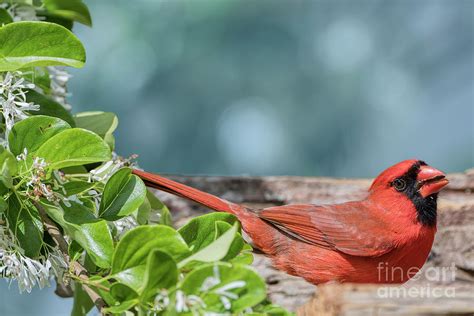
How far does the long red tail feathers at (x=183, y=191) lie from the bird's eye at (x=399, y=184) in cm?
37

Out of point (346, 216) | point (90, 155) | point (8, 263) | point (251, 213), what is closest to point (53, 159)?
point (90, 155)

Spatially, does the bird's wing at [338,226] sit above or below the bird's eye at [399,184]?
below

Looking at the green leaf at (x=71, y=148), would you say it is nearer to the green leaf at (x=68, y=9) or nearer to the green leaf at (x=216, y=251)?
the green leaf at (x=216, y=251)

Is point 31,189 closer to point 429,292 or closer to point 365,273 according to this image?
point 429,292

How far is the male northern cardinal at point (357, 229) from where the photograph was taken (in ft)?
5.43

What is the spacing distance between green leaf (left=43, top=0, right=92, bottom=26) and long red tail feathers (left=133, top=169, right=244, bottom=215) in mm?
370

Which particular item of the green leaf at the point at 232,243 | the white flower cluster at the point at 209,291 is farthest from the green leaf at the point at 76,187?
the white flower cluster at the point at 209,291

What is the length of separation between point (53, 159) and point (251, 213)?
2.48 feet

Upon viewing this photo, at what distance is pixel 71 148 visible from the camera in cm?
111

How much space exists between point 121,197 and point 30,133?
169 millimetres

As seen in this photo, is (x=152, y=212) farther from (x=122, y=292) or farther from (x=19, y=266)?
(x=122, y=292)

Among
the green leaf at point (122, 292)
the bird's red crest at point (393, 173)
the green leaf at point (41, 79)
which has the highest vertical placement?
the green leaf at point (41, 79)

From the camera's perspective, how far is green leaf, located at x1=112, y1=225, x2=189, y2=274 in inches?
37.5

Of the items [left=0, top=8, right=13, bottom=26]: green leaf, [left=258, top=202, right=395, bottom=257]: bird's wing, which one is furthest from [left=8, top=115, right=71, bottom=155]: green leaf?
[left=258, top=202, right=395, bottom=257]: bird's wing
